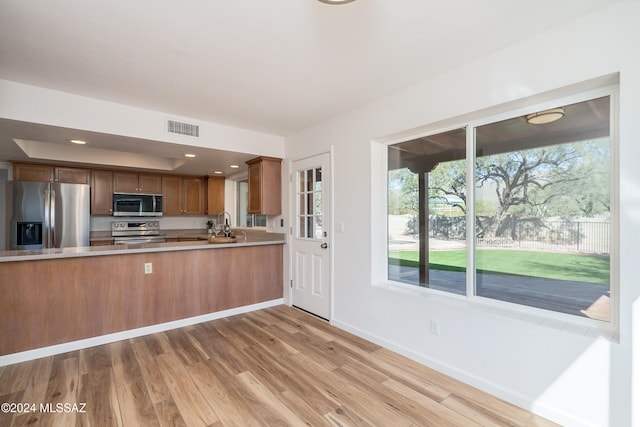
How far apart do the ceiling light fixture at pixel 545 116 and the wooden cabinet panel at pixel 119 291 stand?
133 inches

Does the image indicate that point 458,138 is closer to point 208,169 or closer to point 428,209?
point 428,209

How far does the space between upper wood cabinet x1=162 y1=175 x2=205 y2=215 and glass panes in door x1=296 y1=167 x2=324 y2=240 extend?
3.00 metres

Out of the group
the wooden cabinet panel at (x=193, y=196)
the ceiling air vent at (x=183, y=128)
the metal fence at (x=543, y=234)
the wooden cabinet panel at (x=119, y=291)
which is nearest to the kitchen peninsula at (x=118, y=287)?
the wooden cabinet panel at (x=119, y=291)

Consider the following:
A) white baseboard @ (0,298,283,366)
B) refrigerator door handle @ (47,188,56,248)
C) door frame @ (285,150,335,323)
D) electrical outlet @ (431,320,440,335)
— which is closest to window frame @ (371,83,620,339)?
electrical outlet @ (431,320,440,335)

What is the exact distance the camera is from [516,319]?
1.98 meters

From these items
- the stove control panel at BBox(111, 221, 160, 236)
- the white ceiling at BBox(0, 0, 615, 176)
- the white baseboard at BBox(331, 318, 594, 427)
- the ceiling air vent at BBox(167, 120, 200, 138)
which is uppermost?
the white ceiling at BBox(0, 0, 615, 176)

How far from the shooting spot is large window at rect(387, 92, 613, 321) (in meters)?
1.83

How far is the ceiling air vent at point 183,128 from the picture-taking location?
332 centimetres

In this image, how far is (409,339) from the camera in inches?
104

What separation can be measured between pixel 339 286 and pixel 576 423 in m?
2.16

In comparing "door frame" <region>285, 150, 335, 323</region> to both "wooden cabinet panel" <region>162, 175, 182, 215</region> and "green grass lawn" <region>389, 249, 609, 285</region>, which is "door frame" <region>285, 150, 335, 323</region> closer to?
"green grass lawn" <region>389, 249, 609, 285</region>

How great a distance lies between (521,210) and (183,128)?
3480 millimetres

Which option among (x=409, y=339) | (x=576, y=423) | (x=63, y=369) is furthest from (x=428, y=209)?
(x=63, y=369)

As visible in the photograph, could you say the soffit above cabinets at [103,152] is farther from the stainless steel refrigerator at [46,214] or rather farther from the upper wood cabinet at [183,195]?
the stainless steel refrigerator at [46,214]
